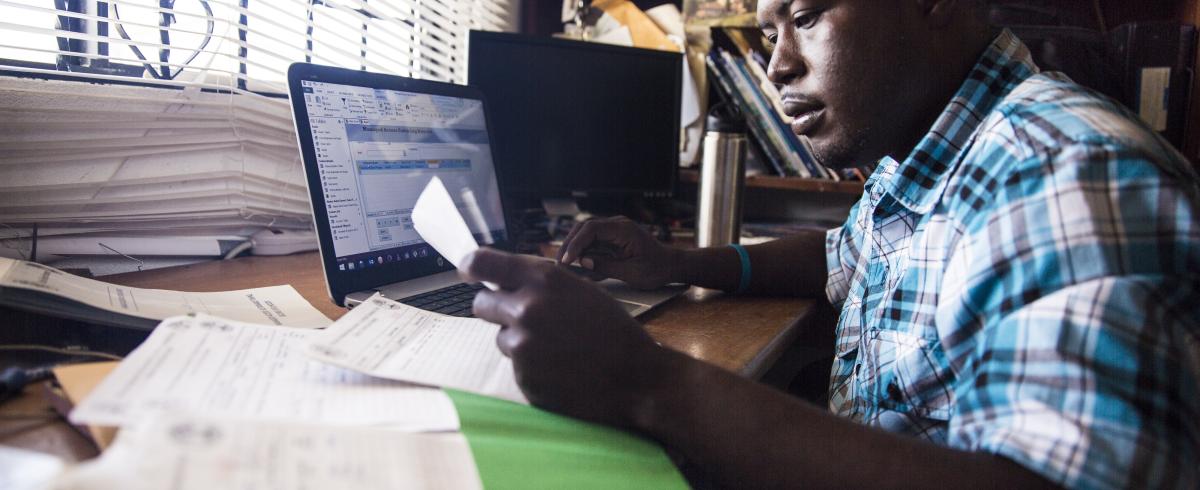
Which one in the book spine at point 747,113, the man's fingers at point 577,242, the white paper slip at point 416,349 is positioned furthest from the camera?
the book spine at point 747,113

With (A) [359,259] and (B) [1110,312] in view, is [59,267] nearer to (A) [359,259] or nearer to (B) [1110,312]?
(A) [359,259]

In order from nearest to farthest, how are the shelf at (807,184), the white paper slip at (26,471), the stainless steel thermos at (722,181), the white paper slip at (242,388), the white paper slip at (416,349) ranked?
the white paper slip at (26,471), the white paper slip at (242,388), the white paper slip at (416,349), the stainless steel thermos at (722,181), the shelf at (807,184)

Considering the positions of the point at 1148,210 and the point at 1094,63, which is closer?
the point at 1148,210

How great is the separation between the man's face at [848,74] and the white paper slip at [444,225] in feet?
1.60

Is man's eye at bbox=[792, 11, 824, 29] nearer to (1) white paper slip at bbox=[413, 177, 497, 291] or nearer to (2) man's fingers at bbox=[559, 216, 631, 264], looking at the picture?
(2) man's fingers at bbox=[559, 216, 631, 264]

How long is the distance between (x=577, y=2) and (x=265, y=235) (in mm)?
1163

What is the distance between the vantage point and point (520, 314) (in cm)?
51

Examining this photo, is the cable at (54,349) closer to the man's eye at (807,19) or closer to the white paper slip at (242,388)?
the white paper slip at (242,388)

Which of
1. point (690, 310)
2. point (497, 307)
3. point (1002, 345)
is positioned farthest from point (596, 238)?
point (1002, 345)

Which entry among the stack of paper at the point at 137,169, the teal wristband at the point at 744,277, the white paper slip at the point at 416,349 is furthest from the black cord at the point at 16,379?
the teal wristband at the point at 744,277

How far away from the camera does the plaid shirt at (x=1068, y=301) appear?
447 millimetres

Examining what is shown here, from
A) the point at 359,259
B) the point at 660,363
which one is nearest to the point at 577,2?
the point at 359,259

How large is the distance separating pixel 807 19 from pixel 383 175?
576 mm

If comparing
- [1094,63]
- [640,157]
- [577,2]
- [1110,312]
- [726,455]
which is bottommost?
[726,455]
